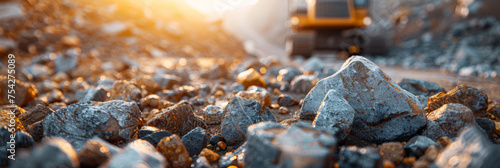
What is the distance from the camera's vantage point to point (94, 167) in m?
0.92

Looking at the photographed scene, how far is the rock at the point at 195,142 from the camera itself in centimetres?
119

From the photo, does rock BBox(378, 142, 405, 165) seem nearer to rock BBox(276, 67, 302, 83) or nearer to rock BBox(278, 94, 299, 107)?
rock BBox(278, 94, 299, 107)

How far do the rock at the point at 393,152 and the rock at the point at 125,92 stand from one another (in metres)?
1.76

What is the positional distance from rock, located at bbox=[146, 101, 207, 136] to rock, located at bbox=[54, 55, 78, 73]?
Answer: 319 cm

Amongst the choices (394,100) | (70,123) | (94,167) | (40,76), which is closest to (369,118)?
(394,100)

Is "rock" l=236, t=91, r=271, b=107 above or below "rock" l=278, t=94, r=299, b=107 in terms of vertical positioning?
above

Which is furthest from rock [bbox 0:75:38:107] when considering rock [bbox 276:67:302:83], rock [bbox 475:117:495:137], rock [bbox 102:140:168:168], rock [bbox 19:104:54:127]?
rock [bbox 475:117:495:137]

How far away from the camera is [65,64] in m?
3.84

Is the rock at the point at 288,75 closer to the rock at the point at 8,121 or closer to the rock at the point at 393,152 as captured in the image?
the rock at the point at 393,152

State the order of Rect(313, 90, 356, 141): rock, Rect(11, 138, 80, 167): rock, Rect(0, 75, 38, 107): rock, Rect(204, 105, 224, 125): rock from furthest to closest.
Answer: Rect(0, 75, 38, 107): rock, Rect(204, 105, 224, 125): rock, Rect(313, 90, 356, 141): rock, Rect(11, 138, 80, 167): rock

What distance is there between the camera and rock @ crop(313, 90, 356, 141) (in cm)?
112

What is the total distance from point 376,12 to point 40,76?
1573 cm

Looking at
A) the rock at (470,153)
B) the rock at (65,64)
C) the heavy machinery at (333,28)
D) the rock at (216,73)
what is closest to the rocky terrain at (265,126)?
the rock at (470,153)

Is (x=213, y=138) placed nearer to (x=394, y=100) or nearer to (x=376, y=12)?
(x=394, y=100)
